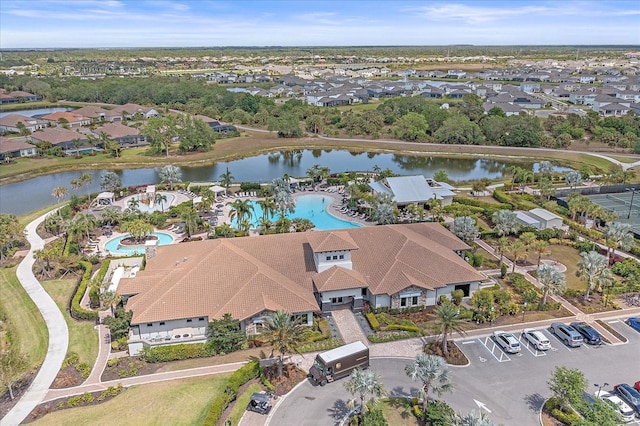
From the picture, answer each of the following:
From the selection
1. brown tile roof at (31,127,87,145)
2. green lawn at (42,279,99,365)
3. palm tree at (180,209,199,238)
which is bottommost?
green lawn at (42,279,99,365)

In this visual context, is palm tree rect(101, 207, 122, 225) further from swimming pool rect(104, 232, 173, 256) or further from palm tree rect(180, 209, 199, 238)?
palm tree rect(180, 209, 199, 238)

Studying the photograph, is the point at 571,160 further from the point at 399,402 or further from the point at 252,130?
the point at 399,402

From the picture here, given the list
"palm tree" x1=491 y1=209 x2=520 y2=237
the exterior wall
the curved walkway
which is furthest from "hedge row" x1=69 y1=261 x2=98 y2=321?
"palm tree" x1=491 y1=209 x2=520 y2=237

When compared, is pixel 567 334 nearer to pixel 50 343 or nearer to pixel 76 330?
pixel 76 330

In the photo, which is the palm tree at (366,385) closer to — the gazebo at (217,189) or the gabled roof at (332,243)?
the gabled roof at (332,243)

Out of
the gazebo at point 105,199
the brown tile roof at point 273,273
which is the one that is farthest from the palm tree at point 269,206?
the gazebo at point 105,199

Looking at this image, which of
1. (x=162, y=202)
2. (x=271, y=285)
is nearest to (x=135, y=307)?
(x=271, y=285)
